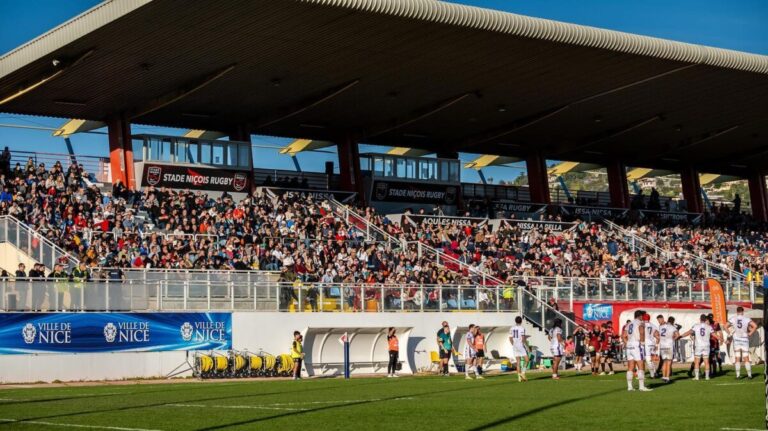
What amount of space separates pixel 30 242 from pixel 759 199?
171ft

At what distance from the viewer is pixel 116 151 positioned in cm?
5134

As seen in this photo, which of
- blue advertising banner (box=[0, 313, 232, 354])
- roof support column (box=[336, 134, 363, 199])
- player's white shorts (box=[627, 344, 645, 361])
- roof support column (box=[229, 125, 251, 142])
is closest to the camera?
player's white shorts (box=[627, 344, 645, 361])

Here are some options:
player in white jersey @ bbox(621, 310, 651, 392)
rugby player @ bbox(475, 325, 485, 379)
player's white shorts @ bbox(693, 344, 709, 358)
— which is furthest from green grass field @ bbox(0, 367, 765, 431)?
rugby player @ bbox(475, 325, 485, 379)

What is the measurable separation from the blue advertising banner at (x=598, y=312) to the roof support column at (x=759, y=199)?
33923 mm

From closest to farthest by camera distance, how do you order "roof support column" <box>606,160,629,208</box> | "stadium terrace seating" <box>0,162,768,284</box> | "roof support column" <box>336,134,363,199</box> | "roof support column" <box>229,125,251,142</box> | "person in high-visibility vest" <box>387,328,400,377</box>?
"person in high-visibility vest" <box>387,328,400,377</box>, "stadium terrace seating" <box>0,162,768,284</box>, "roof support column" <box>229,125,251,142</box>, "roof support column" <box>336,134,363,199</box>, "roof support column" <box>606,160,629,208</box>

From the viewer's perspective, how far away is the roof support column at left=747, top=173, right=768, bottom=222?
7719 centimetres

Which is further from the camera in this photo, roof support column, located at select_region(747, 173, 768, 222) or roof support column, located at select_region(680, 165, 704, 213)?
roof support column, located at select_region(747, 173, 768, 222)

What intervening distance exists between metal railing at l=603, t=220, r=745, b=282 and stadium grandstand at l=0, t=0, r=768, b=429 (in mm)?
148

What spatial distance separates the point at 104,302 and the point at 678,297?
79.1ft

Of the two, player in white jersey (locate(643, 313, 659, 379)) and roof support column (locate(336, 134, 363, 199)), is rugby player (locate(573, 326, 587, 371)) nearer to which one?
player in white jersey (locate(643, 313, 659, 379))

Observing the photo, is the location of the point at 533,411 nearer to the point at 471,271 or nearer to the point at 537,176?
the point at 471,271

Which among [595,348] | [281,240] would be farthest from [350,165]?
[595,348]

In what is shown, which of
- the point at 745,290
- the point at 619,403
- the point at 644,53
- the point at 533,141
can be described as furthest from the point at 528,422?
the point at 533,141

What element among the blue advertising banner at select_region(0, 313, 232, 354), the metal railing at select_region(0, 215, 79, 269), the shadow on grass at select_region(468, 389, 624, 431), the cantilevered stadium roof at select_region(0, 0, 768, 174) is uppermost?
the cantilevered stadium roof at select_region(0, 0, 768, 174)
